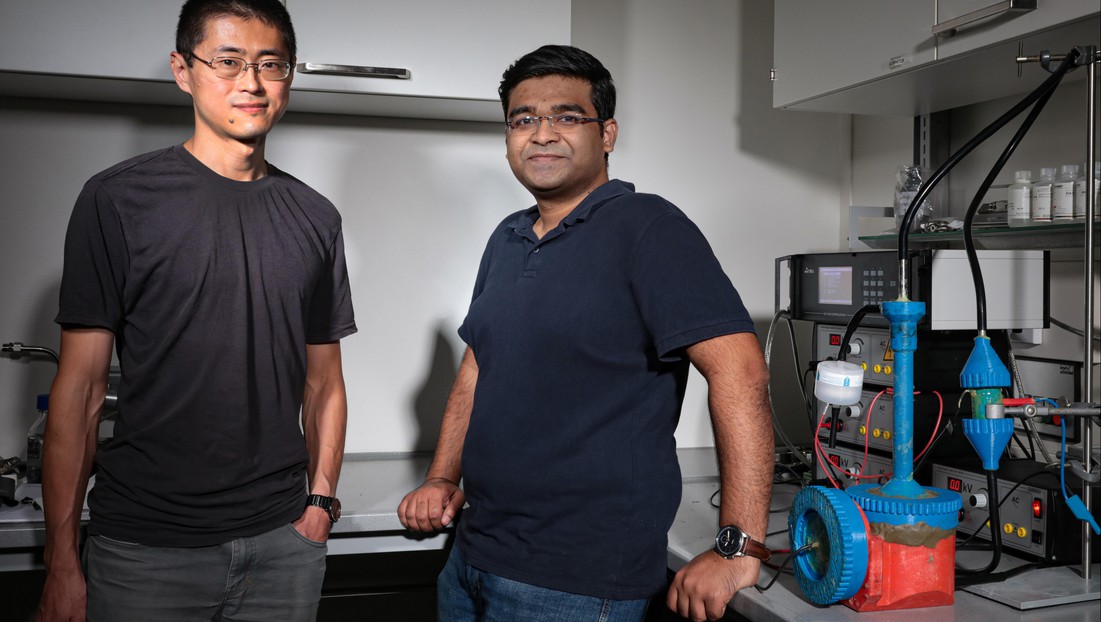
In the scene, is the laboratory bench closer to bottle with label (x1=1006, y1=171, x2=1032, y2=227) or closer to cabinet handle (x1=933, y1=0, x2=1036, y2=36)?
bottle with label (x1=1006, y1=171, x2=1032, y2=227)

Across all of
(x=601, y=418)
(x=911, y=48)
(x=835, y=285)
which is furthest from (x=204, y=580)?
(x=911, y=48)

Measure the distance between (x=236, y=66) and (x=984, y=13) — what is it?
121 cm

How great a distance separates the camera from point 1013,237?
185cm

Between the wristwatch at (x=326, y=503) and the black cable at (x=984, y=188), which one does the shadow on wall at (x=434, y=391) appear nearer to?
the wristwatch at (x=326, y=503)

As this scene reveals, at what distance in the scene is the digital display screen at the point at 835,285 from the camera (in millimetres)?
1718

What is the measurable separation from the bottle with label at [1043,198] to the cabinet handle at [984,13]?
1.14 feet

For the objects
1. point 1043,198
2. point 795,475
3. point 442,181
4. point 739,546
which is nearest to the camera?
point 739,546

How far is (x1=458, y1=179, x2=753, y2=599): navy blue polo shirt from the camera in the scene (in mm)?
1225

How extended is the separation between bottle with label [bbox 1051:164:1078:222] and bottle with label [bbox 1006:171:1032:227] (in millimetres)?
56

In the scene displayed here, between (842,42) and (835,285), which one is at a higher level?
(842,42)

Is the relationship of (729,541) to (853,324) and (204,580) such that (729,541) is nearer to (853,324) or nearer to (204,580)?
(853,324)

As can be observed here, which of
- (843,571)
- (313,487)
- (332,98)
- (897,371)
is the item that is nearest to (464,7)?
(332,98)

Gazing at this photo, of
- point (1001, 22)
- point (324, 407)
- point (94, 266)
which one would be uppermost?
point (1001, 22)

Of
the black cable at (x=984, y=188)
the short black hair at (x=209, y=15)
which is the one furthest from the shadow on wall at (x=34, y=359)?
the black cable at (x=984, y=188)
